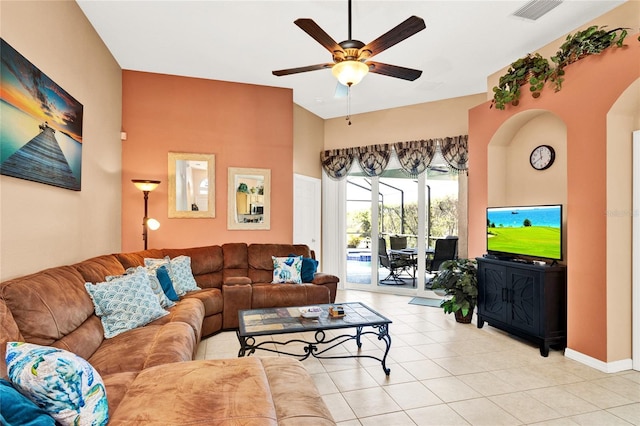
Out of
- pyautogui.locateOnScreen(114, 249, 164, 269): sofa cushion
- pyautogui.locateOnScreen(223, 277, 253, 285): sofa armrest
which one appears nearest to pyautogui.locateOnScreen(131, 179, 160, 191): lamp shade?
pyautogui.locateOnScreen(114, 249, 164, 269): sofa cushion

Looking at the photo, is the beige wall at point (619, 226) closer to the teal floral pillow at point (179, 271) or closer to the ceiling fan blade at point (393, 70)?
the ceiling fan blade at point (393, 70)

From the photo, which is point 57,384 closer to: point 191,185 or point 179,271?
point 179,271

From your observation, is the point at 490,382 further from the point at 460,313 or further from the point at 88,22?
the point at 88,22

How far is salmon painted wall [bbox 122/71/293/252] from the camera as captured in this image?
4.66 m

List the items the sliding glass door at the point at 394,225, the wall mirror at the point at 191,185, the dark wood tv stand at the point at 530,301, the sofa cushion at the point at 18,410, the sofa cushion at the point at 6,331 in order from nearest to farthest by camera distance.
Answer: the sofa cushion at the point at 18,410
the sofa cushion at the point at 6,331
the dark wood tv stand at the point at 530,301
the wall mirror at the point at 191,185
the sliding glass door at the point at 394,225

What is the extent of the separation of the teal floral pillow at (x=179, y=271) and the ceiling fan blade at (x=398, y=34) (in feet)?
9.58

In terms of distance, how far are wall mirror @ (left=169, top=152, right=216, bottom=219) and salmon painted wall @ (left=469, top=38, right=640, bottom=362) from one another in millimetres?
4164

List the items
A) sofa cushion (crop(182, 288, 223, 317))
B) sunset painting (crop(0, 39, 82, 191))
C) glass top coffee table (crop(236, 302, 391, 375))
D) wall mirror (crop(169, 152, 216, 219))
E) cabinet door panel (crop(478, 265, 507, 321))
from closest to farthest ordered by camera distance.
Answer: sunset painting (crop(0, 39, 82, 191))
glass top coffee table (crop(236, 302, 391, 375))
sofa cushion (crop(182, 288, 223, 317))
cabinet door panel (crop(478, 265, 507, 321))
wall mirror (crop(169, 152, 216, 219))

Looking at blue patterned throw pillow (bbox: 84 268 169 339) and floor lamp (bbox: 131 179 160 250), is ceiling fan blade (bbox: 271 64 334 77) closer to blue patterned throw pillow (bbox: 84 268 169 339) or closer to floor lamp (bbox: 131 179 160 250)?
blue patterned throw pillow (bbox: 84 268 169 339)

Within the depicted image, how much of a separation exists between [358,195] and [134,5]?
4.30 metres

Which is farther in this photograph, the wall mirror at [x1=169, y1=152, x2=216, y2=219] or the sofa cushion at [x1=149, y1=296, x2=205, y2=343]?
the wall mirror at [x1=169, y1=152, x2=216, y2=219]

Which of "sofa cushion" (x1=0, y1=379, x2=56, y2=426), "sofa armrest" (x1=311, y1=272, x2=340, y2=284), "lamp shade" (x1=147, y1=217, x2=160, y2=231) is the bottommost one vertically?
"sofa armrest" (x1=311, y1=272, x2=340, y2=284)

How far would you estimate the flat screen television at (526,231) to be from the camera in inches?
132

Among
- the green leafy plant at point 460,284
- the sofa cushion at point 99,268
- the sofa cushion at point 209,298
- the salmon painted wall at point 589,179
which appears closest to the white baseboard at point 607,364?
the salmon painted wall at point 589,179
